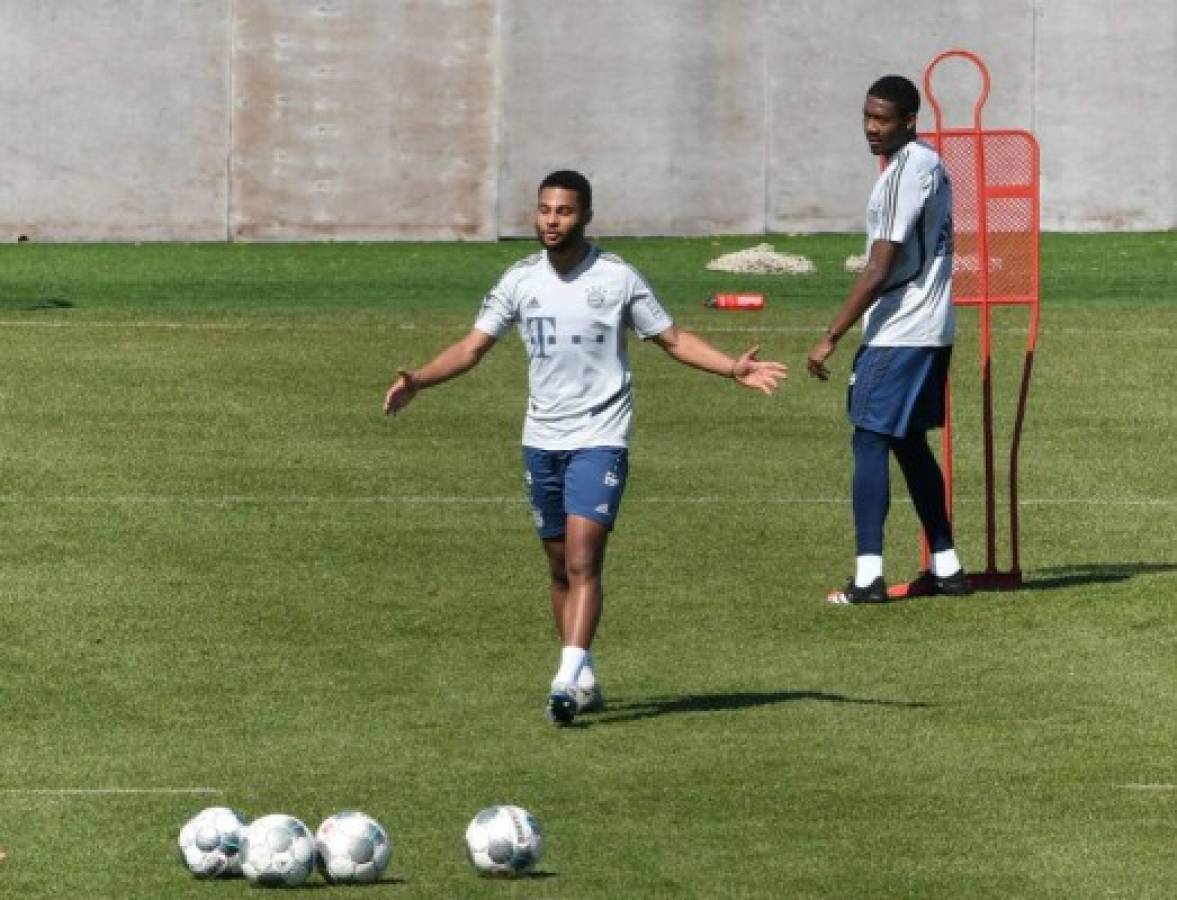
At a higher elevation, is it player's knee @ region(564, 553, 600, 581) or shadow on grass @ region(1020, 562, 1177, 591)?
player's knee @ region(564, 553, 600, 581)

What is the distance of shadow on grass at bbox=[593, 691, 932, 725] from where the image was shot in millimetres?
12492

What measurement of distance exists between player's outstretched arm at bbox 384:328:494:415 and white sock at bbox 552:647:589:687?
1.21 metres

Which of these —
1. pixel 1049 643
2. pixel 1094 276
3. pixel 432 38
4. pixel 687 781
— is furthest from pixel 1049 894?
pixel 432 38

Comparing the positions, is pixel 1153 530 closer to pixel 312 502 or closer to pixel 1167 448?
pixel 1167 448

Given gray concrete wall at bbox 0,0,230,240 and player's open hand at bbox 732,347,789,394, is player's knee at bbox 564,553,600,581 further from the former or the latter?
gray concrete wall at bbox 0,0,230,240

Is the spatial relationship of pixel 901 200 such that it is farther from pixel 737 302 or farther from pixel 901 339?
pixel 737 302

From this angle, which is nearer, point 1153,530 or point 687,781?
point 687,781

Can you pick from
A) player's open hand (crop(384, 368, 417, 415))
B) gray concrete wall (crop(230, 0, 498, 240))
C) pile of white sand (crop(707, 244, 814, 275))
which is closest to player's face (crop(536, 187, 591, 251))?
player's open hand (crop(384, 368, 417, 415))

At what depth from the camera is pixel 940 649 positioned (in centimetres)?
1396

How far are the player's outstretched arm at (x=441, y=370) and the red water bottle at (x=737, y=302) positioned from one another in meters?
14.6

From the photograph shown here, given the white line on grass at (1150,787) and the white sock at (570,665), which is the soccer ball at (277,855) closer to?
the white sock at (570,665)

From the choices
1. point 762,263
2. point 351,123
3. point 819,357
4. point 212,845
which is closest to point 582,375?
point 819,357

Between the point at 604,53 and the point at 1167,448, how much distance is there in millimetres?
16634

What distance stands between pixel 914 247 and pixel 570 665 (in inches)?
143
